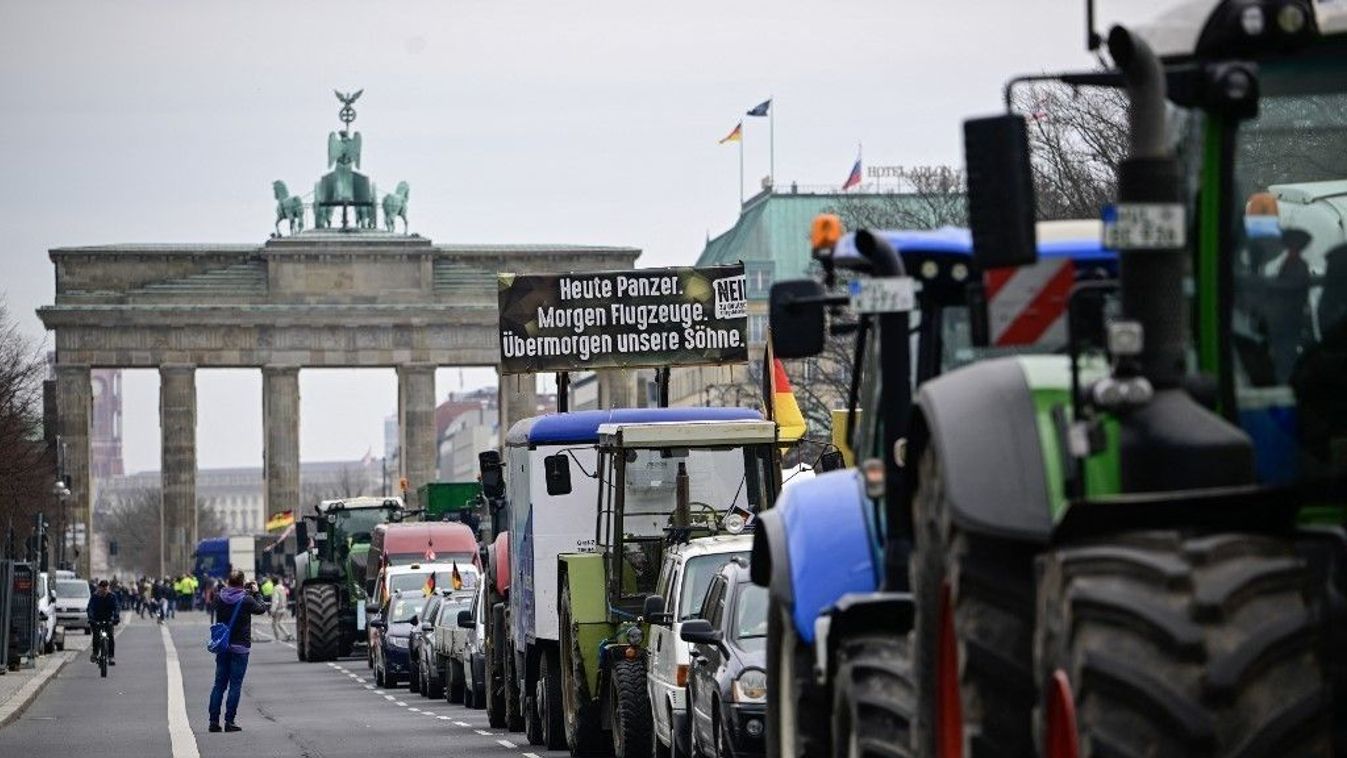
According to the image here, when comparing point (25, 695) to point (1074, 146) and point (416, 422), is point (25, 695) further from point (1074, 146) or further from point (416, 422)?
point (416, 422)

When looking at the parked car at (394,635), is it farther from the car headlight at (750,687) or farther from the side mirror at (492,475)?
the car headlight at (750,687)

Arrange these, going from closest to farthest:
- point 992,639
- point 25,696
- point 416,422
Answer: point 992,639, point 25,696, point 416,422

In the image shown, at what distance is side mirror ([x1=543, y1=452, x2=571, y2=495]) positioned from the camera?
26688mm

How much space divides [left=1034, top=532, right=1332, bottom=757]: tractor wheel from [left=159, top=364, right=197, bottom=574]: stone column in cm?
11948

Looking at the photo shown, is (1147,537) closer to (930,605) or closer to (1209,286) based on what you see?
(1209,286)

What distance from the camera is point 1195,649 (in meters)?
6.21

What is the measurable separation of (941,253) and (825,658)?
56.0 inches

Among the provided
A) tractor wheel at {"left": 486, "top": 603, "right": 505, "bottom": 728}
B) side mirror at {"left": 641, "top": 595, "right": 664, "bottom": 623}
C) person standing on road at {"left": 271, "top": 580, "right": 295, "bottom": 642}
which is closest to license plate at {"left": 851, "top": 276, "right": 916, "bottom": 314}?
side mirror at {"left": 641, "top": 595, "right": 664, "bottom": 623}

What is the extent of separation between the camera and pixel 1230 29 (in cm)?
725

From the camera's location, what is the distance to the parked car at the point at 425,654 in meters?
40.8

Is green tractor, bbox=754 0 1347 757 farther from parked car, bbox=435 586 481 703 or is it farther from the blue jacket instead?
the blue jacket

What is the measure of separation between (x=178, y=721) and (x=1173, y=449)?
1107 inches

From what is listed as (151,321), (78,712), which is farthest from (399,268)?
(78,712)

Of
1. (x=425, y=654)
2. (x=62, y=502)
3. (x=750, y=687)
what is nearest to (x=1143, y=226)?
(x=750, y=687)
